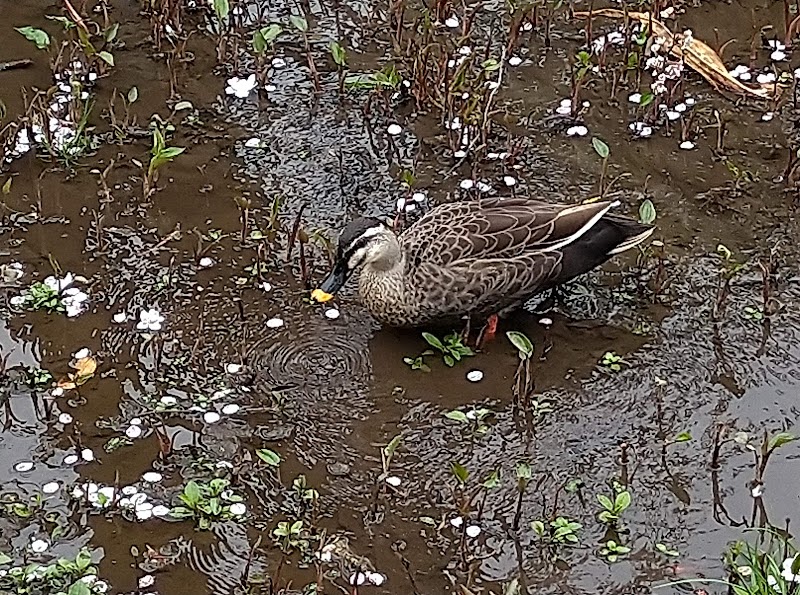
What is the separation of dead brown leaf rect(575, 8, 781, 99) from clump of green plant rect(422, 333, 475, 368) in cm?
262

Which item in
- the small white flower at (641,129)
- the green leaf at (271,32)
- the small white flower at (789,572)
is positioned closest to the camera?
the small white flower at (789,572)

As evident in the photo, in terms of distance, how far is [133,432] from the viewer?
561 cm

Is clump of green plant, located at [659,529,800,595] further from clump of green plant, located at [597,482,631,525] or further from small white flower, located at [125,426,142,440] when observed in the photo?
small white flower, located at [125,426,142,440]

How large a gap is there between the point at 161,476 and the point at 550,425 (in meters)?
1.65

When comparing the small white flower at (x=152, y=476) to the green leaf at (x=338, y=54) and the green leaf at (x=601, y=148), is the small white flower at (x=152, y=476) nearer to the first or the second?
the green leaf at (x=601, y=148)

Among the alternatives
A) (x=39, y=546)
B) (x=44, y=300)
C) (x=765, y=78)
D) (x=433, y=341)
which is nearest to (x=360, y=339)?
(x=433, y=341)

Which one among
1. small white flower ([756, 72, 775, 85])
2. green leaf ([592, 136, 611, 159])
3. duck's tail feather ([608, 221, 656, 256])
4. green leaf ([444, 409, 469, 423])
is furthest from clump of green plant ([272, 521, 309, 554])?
small white flower ([756, 72, 775, 85])

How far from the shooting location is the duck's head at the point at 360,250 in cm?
598

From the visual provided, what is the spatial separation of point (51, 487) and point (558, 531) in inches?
80.1

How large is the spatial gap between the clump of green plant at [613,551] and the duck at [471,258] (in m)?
1.40

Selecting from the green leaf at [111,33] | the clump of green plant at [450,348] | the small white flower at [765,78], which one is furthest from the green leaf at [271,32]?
the small white flower at [765,78]

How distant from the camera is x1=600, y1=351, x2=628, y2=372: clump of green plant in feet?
19.6

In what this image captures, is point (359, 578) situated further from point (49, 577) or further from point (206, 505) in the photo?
point (49, 577)

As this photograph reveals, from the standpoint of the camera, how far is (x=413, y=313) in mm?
6066
